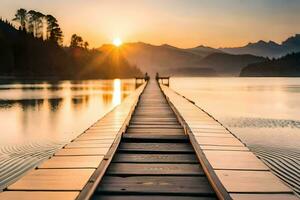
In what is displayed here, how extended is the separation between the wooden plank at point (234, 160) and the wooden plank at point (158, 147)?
76 cm

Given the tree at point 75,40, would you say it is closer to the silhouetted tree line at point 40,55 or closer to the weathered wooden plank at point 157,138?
the silhouetted tree line at point 40,55

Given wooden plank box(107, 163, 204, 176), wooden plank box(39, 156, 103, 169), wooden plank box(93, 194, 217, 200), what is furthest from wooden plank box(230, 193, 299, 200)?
wooden plank box(39, 156, 103, 169)

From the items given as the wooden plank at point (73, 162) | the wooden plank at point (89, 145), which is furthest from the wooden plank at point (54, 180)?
the wooden plank at point (89, 145)

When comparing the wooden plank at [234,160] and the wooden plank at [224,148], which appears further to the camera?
the wooden plank at [224,148]

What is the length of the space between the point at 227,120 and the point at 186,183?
20477mm

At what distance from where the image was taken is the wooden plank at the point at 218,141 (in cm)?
877

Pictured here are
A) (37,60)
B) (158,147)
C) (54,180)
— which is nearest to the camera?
(54,180)

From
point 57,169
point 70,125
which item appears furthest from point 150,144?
point 70,125

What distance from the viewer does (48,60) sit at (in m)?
120

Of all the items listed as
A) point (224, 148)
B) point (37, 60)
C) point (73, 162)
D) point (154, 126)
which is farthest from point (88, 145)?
point (37, 60)

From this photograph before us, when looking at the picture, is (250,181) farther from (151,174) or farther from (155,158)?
(155,158)

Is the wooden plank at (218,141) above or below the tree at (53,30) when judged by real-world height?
below

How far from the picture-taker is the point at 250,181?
548cm

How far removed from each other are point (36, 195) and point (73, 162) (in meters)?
1.88
